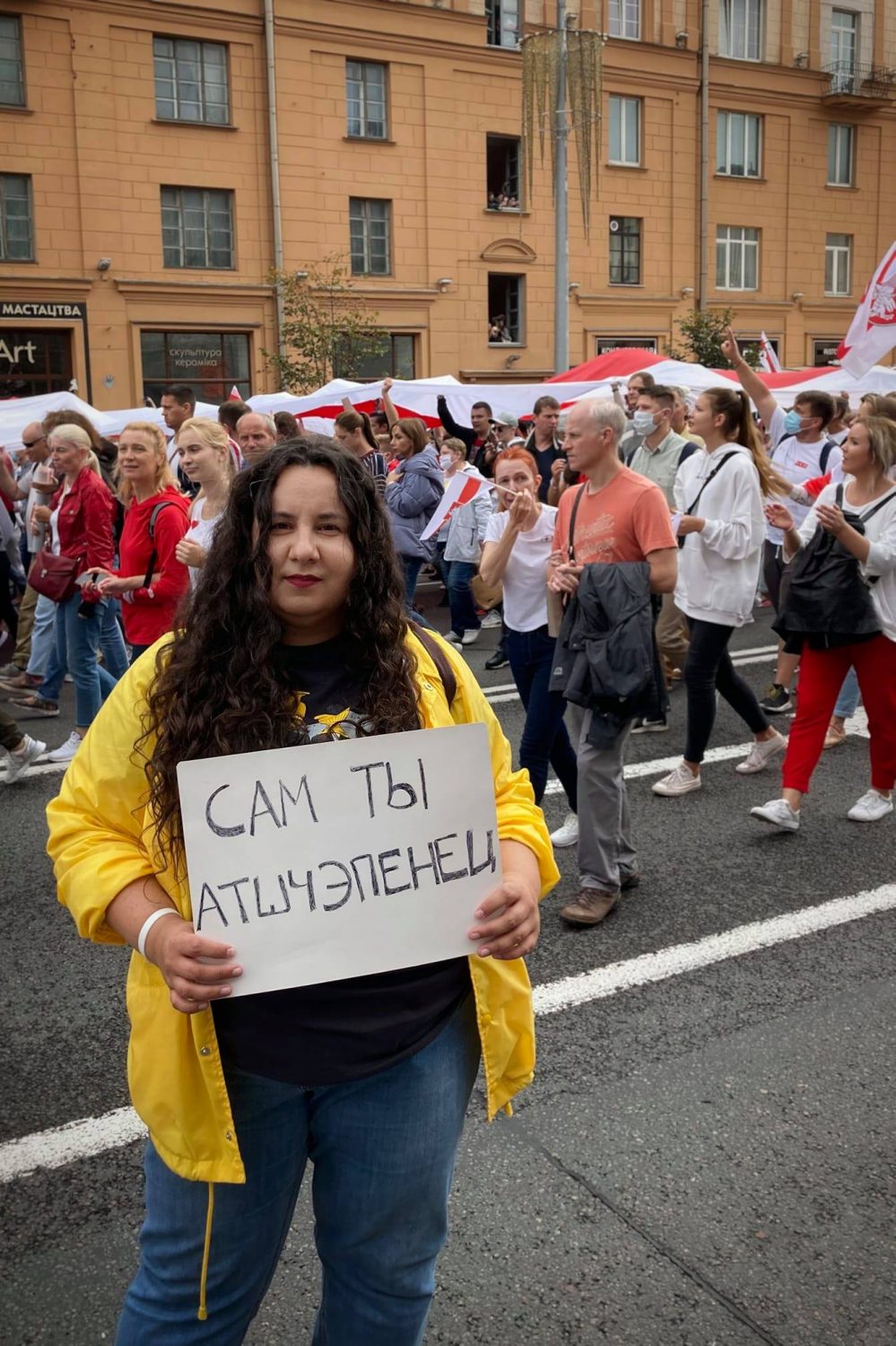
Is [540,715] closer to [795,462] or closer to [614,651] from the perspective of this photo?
[614,651]

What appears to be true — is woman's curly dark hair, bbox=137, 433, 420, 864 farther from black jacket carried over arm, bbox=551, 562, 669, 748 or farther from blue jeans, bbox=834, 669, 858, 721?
blue jeans, bbox=834, 669, 858, 721

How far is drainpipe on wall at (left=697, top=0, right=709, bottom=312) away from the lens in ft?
103

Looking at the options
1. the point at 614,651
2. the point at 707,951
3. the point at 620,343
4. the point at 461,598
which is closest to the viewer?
the point at 707,951

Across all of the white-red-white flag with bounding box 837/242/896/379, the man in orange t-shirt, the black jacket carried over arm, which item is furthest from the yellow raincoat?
the white-red-white flag with bounding box 837/242/896/379

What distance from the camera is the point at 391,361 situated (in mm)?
28312

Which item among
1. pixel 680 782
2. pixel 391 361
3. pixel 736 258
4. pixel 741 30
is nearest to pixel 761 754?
pixel 680 782

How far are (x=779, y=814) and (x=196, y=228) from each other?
23.9 m

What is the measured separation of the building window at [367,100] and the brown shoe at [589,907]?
26206mm

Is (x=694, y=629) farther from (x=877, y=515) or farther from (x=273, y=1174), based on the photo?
(x=273, y=1174)

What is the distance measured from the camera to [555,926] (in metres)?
4.46

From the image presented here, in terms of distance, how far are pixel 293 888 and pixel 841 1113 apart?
2.14 meters

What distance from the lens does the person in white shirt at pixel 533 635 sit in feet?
16.5

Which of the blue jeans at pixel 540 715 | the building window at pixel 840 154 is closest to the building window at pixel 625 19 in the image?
the building window at pixel 840 154

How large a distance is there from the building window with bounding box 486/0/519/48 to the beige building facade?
6 cm
